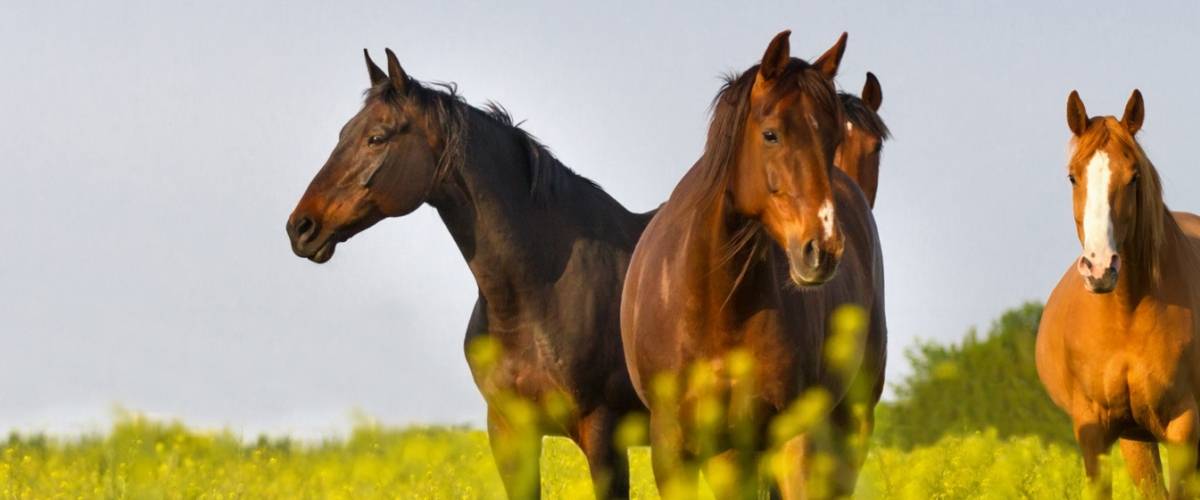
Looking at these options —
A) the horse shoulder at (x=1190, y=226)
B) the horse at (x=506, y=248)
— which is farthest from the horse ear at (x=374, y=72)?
the horse shoulder at (x=1190, y=226)

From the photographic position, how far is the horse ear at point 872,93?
32.3ft

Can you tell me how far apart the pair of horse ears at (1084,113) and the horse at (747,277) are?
7.30 ft

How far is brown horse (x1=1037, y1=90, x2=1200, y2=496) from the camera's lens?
820 cm

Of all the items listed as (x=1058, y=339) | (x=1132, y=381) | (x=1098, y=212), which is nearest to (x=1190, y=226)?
(x=1058, y=339)

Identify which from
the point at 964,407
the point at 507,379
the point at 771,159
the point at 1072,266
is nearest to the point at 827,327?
the point at 771,159

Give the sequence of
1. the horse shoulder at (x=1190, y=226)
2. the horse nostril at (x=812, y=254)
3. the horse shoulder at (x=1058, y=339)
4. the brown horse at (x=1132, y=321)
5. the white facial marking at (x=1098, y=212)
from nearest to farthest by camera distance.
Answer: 1. the horse nostril at (x=812, y=254)
2. the white facial marking at (x=1098, y=212)
3. the brown horse at (x=1132, y=321)
4. the horse shoulder at (x=1058, y=339)
5. the horse shoulder at (x=1190, y=226)

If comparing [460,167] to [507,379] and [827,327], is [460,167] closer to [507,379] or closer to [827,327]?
[507,379]

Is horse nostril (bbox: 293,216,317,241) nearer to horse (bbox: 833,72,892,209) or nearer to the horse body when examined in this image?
the horse body

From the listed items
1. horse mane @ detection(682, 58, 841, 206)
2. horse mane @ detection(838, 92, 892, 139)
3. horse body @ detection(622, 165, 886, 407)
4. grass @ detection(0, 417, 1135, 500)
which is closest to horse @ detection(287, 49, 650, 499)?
grass @ detection(0, 417, 1135, 500)

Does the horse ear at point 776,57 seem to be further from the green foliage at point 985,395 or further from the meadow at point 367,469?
the green foliage at point 985,395

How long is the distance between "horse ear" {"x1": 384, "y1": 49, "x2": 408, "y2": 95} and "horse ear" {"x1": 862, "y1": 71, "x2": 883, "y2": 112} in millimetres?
2955

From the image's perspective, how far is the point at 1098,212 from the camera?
791 centimetres

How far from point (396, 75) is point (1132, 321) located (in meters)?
4.11

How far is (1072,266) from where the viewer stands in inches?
392
